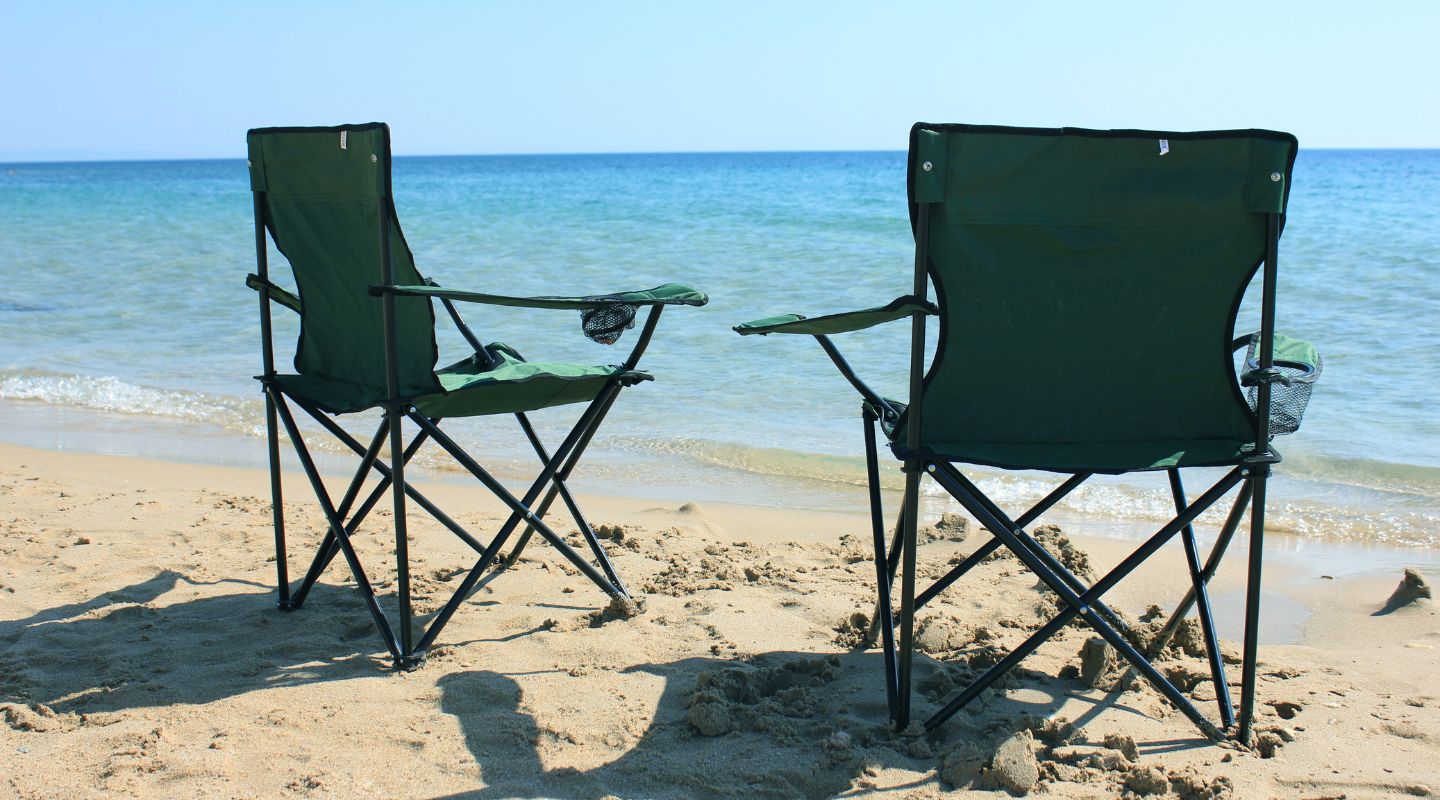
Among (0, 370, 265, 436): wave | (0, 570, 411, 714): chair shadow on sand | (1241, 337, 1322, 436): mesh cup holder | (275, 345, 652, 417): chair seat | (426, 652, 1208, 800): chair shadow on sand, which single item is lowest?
(0, 370, 265, 436): wave

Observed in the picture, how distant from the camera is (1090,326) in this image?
2.21 metres

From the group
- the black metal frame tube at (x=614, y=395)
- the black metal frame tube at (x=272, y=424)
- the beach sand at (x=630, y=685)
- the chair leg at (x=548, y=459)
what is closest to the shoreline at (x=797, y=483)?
the beach sand at (x=630, y=685)

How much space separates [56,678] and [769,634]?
1.55 metres

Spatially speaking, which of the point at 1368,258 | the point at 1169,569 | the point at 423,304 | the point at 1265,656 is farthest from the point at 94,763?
the point at 1368,258

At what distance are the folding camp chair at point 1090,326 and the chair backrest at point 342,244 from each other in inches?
32.1

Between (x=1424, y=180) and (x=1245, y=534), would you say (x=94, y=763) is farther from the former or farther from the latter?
(x=1424, y=180)

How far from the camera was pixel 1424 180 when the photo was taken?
3142 cm

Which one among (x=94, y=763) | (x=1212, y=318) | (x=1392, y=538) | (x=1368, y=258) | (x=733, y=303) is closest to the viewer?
(x=94, y=763)

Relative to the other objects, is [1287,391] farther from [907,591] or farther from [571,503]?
[571,503]

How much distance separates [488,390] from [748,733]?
961 mm

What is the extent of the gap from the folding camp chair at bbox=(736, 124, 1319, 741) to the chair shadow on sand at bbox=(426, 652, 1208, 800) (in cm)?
12

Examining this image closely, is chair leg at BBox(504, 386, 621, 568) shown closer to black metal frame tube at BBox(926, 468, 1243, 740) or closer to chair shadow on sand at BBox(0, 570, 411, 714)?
chair shadow on sand at BBox(0, 570, 411, 714)

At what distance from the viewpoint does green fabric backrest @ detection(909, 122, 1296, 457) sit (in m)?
2.08

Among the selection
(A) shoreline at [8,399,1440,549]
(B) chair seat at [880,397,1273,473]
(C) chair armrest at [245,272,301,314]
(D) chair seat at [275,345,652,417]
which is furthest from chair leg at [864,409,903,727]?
(A) shoreline at [8,399,1440,549]
